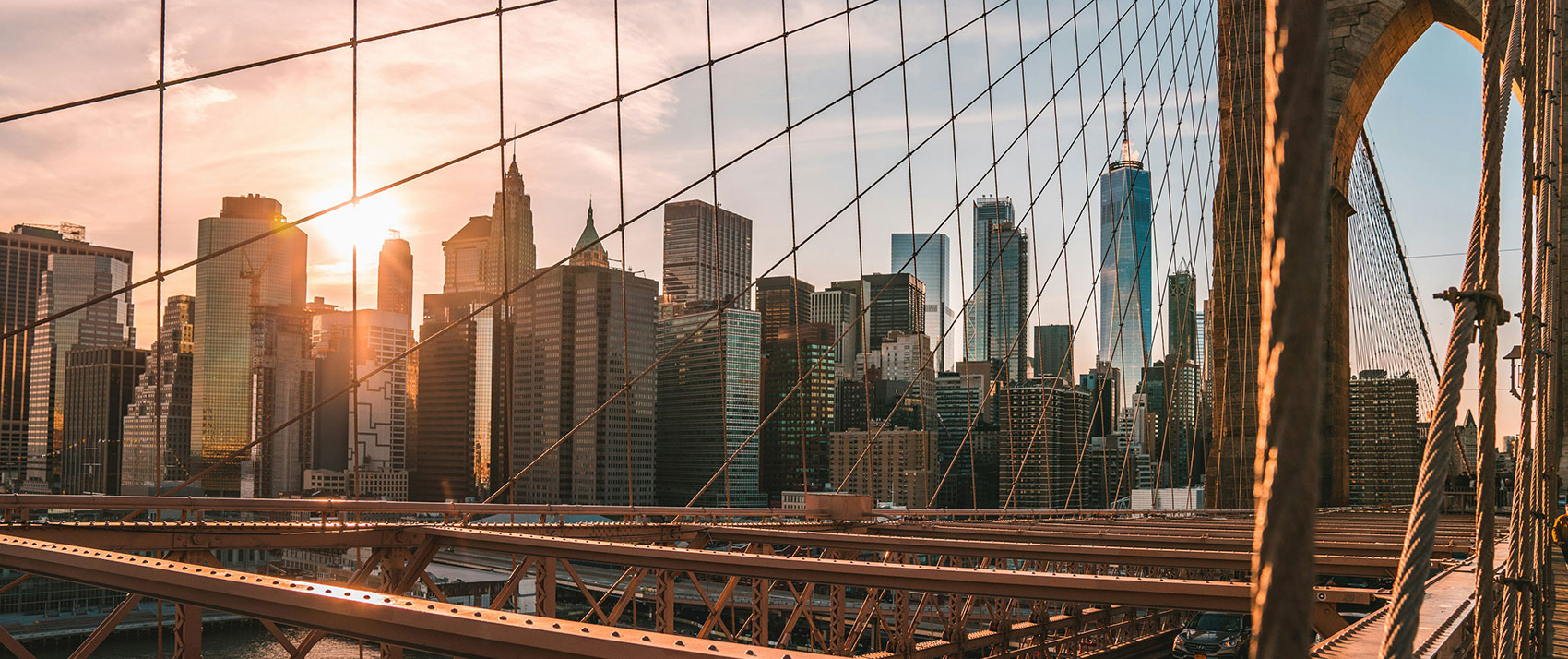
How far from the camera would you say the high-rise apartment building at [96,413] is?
8.48m

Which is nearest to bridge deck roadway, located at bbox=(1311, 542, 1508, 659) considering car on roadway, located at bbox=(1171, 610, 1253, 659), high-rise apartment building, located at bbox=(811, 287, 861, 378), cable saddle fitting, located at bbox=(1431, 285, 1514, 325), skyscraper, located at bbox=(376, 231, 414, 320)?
cable saddle fitting, located at bbox=(1431, 285, 1514, 325)

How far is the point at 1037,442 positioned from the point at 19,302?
81.6ft

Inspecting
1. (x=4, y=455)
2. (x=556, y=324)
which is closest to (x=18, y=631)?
(x=556, y=324)

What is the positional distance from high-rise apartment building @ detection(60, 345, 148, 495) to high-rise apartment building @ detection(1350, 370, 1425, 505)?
13.8 meters

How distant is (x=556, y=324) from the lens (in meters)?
18.1

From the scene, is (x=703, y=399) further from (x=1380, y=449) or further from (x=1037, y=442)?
(x=1380, y=449)

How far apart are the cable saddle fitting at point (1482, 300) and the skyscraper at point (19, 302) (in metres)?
8.11

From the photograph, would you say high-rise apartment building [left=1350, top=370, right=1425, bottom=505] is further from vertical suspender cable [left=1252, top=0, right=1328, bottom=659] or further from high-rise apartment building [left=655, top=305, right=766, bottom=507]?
vertical suspender cable [left=1252, top=0, right=1328, bottom=659]

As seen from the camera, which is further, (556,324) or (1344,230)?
(556,324)

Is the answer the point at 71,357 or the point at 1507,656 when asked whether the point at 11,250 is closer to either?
the point at 71,357

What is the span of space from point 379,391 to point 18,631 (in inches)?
607

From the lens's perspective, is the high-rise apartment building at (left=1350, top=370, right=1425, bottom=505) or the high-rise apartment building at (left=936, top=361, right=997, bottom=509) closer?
the high-rise apartment building at (left=1350, top=370, right=1425, bottom=505)

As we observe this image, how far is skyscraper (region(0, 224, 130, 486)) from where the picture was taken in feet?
25.1

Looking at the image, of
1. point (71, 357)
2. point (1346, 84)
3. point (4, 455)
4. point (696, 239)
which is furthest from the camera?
point (696, 239)
